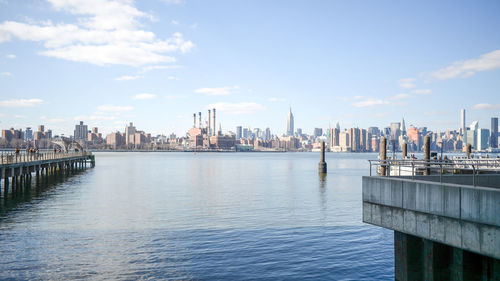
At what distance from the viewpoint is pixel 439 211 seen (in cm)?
1312

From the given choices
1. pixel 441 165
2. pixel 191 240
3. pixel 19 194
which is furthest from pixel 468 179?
pixel 19 194

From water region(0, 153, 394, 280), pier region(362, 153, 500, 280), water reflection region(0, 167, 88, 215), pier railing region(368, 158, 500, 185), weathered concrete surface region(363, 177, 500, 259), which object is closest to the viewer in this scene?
weathered concrete surface region(363, 177, 500, 259)

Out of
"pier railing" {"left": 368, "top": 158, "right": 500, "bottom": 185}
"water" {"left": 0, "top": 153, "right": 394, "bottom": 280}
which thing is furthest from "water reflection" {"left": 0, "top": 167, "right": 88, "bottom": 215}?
"pier railing" {"left": 368, "top": 158, "right": 500, "bottom": 185}

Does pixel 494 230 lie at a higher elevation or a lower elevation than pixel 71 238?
higher

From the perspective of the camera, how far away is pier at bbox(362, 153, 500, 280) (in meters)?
11.9

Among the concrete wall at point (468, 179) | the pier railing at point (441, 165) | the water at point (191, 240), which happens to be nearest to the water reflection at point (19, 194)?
the water at point (191, 240)

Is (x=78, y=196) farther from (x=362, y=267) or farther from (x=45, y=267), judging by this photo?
(x=362, y=267)

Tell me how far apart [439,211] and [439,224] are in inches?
16.4

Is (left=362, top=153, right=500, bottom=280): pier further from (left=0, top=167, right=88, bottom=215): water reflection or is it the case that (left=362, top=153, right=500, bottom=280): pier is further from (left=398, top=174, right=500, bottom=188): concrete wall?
(left=0, top=167, right=88, bottom=215): water reflection

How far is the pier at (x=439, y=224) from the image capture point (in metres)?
11.9

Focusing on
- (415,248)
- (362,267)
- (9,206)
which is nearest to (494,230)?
(415,248)

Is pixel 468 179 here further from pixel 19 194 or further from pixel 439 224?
pixel 19 194

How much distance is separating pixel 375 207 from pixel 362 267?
8492 mm

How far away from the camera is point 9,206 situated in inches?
1703
